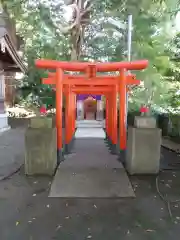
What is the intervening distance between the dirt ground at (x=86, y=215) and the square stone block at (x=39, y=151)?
645mm

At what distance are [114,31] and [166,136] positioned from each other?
7.44 meters

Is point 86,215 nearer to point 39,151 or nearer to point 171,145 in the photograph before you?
point 39,151

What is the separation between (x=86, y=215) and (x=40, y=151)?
2237mm

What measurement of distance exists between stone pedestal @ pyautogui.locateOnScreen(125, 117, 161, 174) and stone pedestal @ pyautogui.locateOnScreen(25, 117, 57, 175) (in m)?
1.82

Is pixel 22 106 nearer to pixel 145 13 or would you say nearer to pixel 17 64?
pixel 17 64

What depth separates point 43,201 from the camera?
4.17 m

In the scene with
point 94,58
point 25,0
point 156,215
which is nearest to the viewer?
point 156,215

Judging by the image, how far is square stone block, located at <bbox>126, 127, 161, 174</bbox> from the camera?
5531mm

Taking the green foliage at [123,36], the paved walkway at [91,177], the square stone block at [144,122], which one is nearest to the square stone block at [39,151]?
the paved walkway at [91,177]

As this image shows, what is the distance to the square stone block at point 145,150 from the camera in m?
5.53

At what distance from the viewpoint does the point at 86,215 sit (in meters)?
3.69

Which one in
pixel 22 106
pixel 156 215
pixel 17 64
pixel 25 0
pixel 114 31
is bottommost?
pixel 156 215

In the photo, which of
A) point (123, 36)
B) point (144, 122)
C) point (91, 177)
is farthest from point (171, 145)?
point (123, 36)

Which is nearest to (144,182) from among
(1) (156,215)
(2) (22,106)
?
(1) (156,215)
